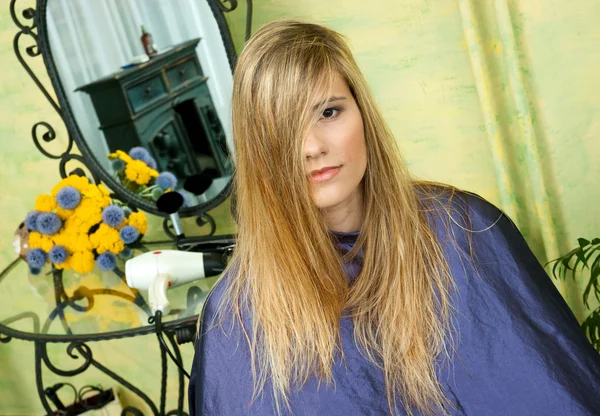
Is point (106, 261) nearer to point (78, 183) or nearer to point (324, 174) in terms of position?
point (78, 183)

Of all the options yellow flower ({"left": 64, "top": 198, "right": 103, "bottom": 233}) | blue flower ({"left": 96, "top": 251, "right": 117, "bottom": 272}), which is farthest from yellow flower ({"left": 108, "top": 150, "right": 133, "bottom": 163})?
blue flower ({"left": 96, "top": 251, "right": 117, "bottom": 272})

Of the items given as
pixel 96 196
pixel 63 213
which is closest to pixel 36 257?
pixel 63 213

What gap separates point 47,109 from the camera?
2.57m

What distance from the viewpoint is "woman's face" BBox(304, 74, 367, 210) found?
134cm

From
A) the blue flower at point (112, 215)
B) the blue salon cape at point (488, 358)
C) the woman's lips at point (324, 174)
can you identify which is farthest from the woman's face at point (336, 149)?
the blue flower at point (112, 215)

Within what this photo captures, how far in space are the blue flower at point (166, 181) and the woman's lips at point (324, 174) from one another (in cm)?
98

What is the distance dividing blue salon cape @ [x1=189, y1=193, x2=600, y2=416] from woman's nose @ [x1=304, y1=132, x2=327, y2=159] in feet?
0.83

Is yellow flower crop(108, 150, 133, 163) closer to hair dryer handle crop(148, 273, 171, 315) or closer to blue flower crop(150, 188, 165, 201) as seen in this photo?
blue flower crop(150, 188, 165, 201)

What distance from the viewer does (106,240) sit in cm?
211

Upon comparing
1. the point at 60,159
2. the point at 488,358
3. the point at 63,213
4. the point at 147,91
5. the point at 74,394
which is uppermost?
the point at 147,91

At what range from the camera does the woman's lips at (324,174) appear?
1363 mm

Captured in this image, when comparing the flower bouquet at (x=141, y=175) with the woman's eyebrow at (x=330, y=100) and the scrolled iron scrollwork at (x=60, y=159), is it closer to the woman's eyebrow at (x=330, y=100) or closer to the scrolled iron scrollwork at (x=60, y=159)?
the scrolled iron scrollwork at (x=60, y=159)

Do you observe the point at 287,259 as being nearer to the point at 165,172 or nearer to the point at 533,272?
the point at 533,272

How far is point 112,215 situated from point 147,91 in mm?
396
